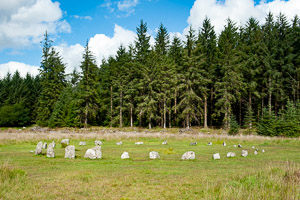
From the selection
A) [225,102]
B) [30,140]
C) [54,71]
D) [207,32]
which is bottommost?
[30,140]

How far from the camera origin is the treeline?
151ft

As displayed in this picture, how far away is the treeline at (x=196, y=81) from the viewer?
4591 cm

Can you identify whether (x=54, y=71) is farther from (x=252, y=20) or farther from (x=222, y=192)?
(x=222, y=192)

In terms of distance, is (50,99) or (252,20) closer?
(252,20)

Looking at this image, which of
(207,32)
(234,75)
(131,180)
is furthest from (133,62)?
(131,180)

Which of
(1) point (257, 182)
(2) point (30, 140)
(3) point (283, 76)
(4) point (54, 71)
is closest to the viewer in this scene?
(1) point (257, 182)

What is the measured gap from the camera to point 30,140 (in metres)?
27.7

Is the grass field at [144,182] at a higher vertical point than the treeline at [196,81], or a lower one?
lower

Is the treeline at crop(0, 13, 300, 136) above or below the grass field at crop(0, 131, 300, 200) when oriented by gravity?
above

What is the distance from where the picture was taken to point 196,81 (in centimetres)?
4703

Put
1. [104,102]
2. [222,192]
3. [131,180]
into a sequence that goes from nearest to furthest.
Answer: [222,192], [131,180], [104,102]

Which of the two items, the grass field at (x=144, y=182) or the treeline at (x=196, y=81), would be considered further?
the treeline at (x=196, y=81)

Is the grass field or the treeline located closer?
the grass field

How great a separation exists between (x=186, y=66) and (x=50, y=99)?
37144 mm
